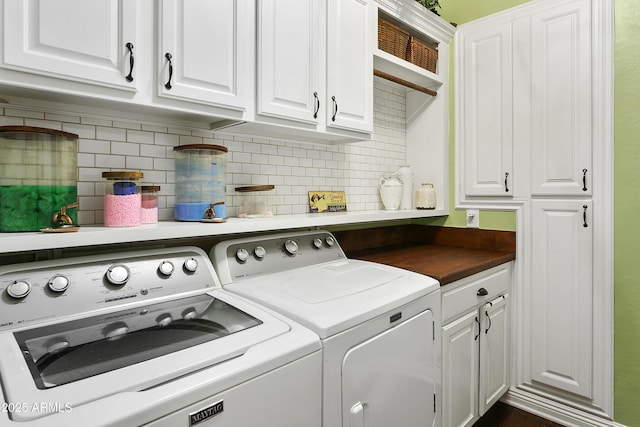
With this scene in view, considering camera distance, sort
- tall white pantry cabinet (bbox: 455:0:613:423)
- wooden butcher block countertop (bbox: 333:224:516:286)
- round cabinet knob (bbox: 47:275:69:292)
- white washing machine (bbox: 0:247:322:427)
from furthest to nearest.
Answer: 1. tall white pantry cabinet (bbox: 455:0:613:423)
2. wooden butcher block countertop (bbox: 333:224:516:286)
3. round cabinet knob (bbox: 47:275:69:292)
4. white washing machine (bbox: 0:247:322:427)

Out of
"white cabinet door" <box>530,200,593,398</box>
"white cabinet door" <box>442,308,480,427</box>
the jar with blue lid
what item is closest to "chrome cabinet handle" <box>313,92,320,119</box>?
the jar with blue lid

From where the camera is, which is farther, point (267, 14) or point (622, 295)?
point (622, 295)


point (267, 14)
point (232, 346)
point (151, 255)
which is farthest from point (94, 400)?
point (267, 14)

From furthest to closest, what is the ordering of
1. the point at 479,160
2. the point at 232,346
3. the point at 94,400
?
the point at 479,160 < the point at 232,346 < the point at 94,400

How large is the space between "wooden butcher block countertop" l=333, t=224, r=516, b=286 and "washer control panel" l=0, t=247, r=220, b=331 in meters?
1.02

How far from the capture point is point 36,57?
1.00 meters

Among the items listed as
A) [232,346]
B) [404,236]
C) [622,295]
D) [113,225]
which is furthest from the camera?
[404,236]

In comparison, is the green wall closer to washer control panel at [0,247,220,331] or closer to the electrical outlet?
the electrical outlet

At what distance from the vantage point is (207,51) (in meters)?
1.33

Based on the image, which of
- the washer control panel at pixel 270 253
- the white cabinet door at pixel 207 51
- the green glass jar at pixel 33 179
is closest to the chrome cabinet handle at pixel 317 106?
the white cabinet door at pixel 207 51

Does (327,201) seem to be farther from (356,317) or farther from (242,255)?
(356,317)

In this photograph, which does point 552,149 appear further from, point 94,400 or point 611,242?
point 94,400

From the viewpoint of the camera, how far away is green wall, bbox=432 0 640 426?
1896 mm

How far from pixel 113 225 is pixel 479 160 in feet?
7.24
